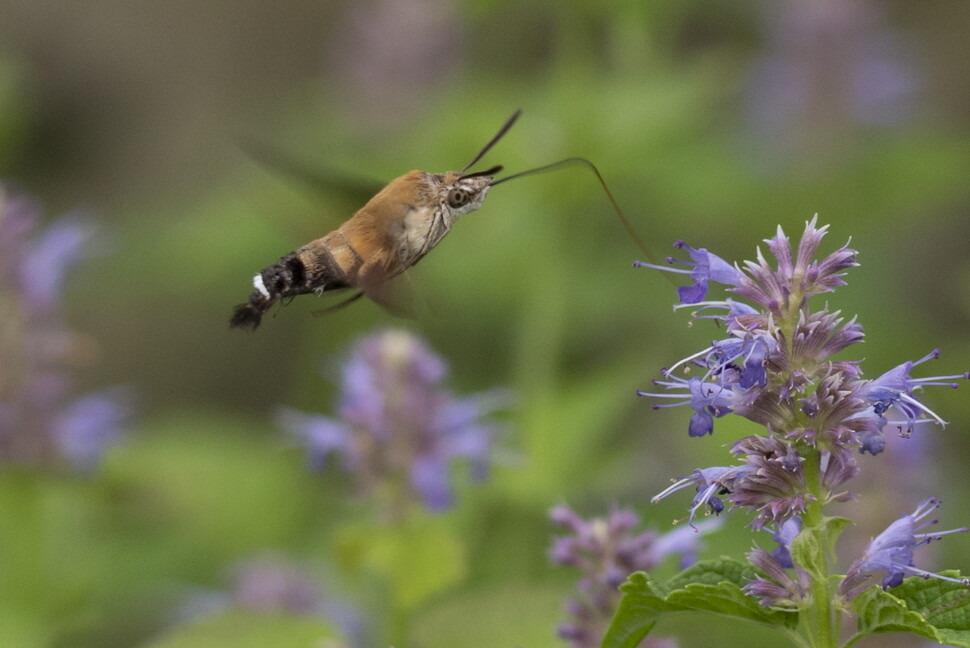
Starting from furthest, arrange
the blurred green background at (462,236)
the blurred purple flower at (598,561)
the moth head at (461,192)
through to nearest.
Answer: the blurred green background at (462,236)
the moth head at (461,192)
the blurred purple flower at (598,561)

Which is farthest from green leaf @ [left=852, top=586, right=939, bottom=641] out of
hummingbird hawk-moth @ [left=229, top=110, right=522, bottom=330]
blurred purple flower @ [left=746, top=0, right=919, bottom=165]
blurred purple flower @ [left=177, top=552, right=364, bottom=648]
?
blurred purple flower @ [left=746, top=0, right=919, bottom=165]

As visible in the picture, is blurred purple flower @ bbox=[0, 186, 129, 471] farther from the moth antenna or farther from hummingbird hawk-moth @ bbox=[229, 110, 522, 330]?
the moth antenna

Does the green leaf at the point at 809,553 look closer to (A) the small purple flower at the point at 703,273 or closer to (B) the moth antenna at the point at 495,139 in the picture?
(A) the small purple flower at the point at 703,273

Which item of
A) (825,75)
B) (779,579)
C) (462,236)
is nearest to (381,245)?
(779,579)

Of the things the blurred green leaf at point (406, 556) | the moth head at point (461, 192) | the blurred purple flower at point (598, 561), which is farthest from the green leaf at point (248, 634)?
the moth head at point (461, 192)

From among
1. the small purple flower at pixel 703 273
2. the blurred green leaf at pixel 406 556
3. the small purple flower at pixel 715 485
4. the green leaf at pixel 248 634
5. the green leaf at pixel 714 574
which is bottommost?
the green leaf at pixel 714 574

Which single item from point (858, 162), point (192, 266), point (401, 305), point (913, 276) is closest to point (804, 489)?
point (401, 305)

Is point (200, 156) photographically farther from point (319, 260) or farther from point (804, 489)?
point (804, 489)
